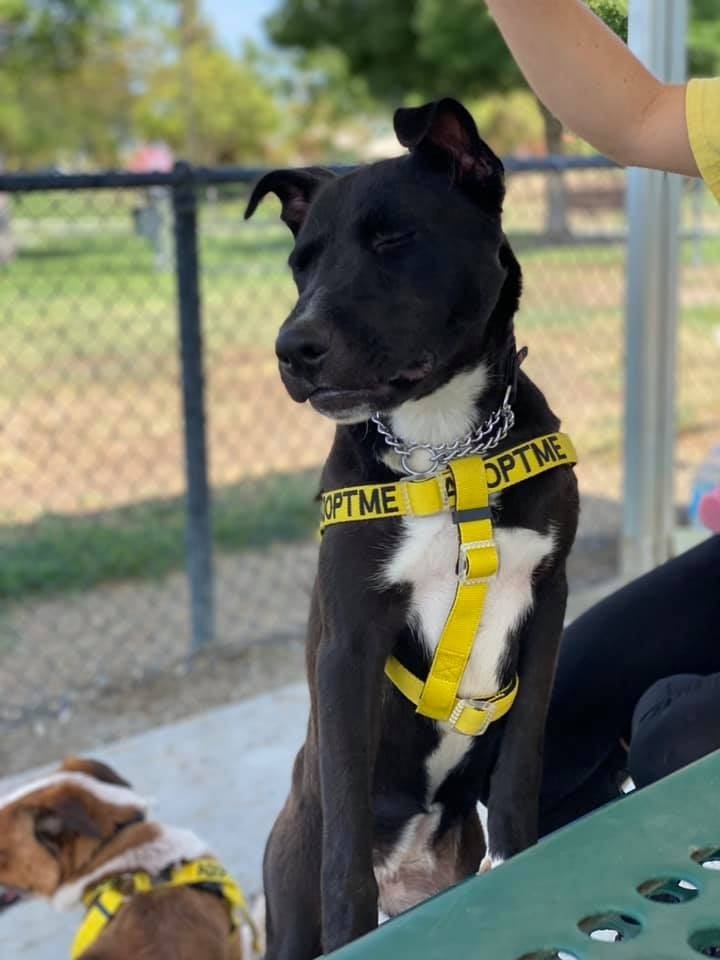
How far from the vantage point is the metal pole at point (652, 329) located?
11.2 feet

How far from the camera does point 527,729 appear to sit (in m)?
1.84

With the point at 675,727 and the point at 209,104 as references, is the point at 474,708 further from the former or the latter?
the point at 209,104

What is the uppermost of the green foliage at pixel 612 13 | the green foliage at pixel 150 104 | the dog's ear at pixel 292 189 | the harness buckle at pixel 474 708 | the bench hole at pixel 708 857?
the green foliage at pixel 150 104

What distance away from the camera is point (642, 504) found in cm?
401

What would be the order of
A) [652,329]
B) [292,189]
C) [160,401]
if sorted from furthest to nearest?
1. [160,401]
2. [652,329]
3. [292,189]

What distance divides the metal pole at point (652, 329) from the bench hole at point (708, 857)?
8.04 ft

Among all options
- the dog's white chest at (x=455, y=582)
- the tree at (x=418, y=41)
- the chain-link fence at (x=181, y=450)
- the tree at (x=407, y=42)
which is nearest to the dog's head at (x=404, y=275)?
the dog's white chest at (x=455, y=582)

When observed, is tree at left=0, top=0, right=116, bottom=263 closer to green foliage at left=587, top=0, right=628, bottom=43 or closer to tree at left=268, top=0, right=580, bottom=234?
tree at left=268, top=0, right=580, bottom=234

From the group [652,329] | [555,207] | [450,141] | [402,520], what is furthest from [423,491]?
[555,207]

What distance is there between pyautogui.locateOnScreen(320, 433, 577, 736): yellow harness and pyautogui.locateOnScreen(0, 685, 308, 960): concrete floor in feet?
4.48

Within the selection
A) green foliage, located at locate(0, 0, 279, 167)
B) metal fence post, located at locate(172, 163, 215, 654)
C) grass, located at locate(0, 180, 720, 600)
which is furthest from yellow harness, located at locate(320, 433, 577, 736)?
green foliage, located at locate(0, 0, 279, 167)

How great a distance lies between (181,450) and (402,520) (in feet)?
17.4

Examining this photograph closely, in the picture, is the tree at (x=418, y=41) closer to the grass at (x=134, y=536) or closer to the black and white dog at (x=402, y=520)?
the grass at (x=134, y=536)

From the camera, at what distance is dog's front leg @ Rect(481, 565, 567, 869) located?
1833 mm
